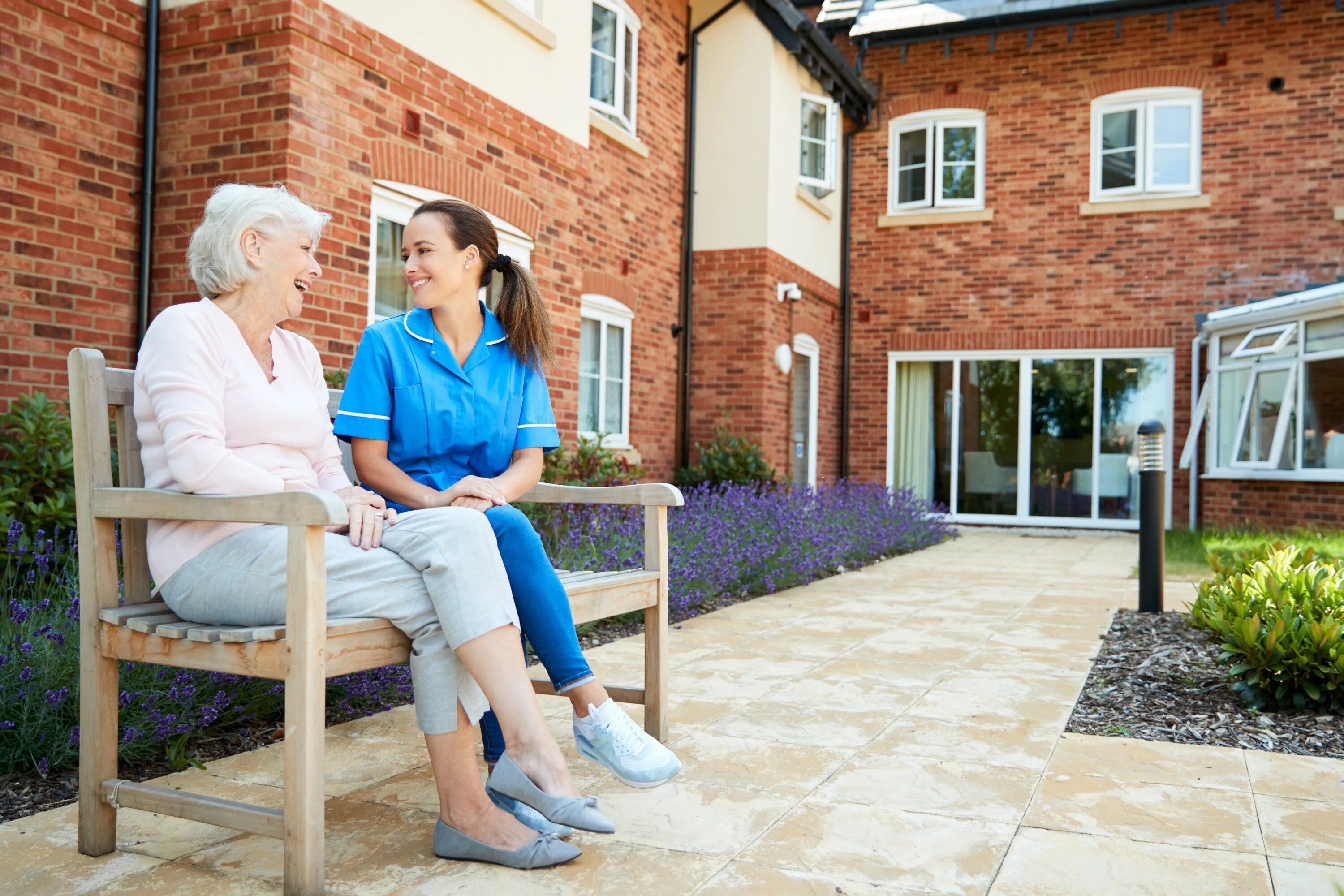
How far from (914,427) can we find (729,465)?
13.3 feet

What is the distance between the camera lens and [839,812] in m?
2.45

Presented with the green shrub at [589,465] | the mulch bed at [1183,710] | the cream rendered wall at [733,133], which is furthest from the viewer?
the cream rendered wall at [733,133]

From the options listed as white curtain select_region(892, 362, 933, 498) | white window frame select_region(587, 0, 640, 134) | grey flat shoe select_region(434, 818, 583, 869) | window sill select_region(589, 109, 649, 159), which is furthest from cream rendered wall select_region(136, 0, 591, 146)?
white curtain select_region(892, 362, 933, 498)

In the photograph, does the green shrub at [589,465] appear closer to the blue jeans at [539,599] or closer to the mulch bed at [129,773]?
the mulch bed at [129,773]

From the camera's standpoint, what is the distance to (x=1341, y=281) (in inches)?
425

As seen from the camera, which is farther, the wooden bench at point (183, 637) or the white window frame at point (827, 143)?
the white window frame at point (827, 143)

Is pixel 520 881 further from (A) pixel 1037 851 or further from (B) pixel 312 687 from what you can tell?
(A) pixel 1037 851

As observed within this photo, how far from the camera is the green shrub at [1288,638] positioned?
3381 mm

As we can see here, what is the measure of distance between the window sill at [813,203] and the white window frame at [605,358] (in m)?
2.86

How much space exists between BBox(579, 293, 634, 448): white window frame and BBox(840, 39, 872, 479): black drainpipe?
14.1 feet

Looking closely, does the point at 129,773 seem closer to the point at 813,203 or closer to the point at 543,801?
the point at 543,801

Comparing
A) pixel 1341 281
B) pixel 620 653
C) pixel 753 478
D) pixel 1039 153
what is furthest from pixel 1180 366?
pixel 620 653

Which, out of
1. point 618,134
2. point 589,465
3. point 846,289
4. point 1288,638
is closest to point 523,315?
point 1288,638

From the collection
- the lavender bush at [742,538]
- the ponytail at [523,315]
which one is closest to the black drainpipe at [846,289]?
the lavender bush at [742,538]
